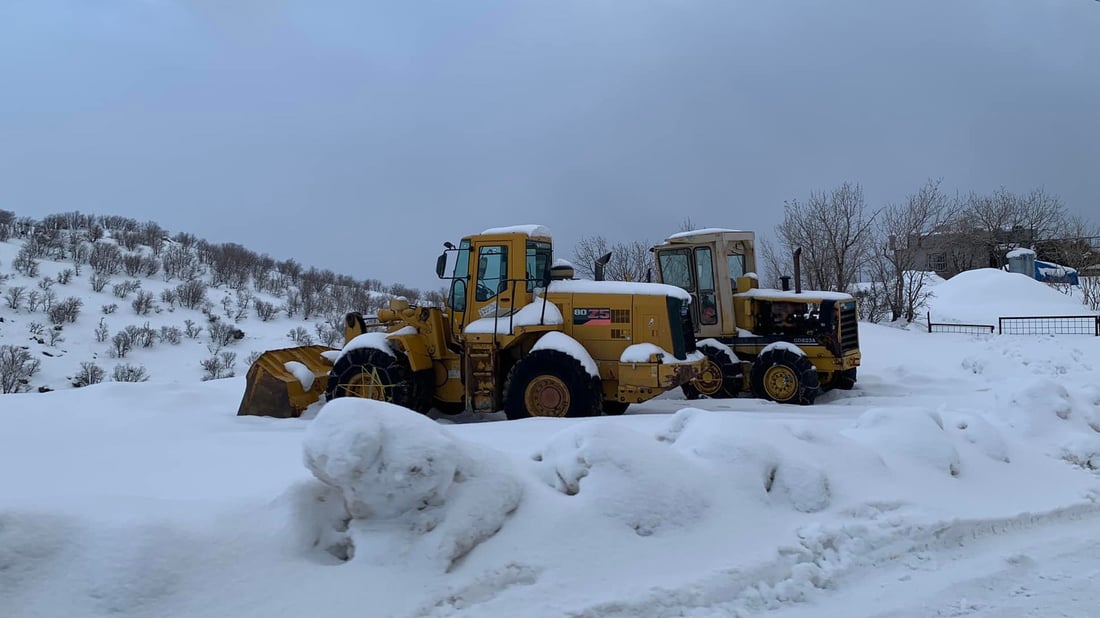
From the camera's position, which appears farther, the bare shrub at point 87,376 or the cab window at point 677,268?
the bare shrub at point 87,376

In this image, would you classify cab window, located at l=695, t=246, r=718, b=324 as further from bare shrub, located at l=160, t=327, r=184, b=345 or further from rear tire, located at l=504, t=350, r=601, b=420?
bare shrub, located at l=160, t=327, r=184, b=345

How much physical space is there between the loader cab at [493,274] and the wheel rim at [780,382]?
4537mm

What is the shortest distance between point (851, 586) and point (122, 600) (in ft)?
12.9

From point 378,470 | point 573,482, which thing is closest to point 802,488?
point 573,482

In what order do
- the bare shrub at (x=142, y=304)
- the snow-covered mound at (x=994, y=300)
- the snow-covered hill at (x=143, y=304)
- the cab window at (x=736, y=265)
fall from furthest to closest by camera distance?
the snow-covered mound at (x=994, y=300)
the bare shrub at (x=142, y=304)
the snow-covered hill at (x=143, y=304)
the cab window at (x=736, y=265)

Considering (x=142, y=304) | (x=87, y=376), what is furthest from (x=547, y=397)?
(x=142, y=304)

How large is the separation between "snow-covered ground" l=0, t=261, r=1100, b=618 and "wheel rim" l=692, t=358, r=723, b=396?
5982mm

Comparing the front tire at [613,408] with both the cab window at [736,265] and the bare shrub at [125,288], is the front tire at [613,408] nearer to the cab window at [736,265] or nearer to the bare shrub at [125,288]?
the cab window at [736,265]

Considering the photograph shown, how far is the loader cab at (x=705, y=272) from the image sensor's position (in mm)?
13500

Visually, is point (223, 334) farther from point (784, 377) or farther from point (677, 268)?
point (784, 377)

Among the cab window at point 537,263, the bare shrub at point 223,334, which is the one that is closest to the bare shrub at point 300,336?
the bare shrub at point 223,334

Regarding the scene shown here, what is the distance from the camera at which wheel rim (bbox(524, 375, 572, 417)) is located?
9.72m

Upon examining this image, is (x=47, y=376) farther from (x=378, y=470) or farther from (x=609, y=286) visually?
(x=378, y=470)

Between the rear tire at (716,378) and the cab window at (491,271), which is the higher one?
the cab window at (491,271)
